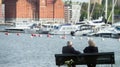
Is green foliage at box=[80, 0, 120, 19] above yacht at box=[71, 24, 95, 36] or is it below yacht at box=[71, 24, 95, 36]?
above

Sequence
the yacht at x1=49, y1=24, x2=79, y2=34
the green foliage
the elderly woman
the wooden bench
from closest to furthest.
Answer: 1. the wooden bench
2. the elderly woman
3. the yacht at x1=49, y1=24, x2=79, y2=34
4. the green foliage

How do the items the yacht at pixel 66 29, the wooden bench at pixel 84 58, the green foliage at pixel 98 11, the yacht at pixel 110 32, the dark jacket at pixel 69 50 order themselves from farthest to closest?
the green foliage at pixel 98 11, the yacht at pixel 66 29, the yacht at pixel 110 32, the dark jacket at pixel 69 50, the wooden bench at pixel 84 58

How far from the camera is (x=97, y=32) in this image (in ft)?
327

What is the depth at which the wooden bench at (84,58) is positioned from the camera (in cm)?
2305

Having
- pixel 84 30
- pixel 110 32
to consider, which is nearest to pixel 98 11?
pixel 84 30

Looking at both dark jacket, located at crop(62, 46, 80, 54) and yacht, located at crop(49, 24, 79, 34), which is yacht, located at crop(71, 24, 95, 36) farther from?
dark jacket, located at crop(62, 46, 80, 54)

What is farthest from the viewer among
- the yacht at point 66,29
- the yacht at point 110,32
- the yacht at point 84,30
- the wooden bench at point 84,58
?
the yacht at point 66,29

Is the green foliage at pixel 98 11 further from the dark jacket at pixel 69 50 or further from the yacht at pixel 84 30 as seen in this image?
the dark jacket at pixel 69 50

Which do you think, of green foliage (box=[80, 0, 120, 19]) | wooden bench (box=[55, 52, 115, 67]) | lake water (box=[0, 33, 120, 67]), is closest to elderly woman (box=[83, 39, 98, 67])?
wooden bench (box=[55, 52, 115, 67])

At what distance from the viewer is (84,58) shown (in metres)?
23.2

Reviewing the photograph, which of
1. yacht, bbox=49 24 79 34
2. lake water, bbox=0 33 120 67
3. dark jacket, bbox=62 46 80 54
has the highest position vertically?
dark jacket, bbox=62 46 80 54

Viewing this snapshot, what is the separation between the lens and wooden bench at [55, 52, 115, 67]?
23.0 meters

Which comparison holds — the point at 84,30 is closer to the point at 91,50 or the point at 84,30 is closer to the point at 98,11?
the point at 98,11

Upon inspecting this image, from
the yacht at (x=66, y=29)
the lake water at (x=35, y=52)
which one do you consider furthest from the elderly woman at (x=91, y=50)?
the yacht at (x=66, y=29)
